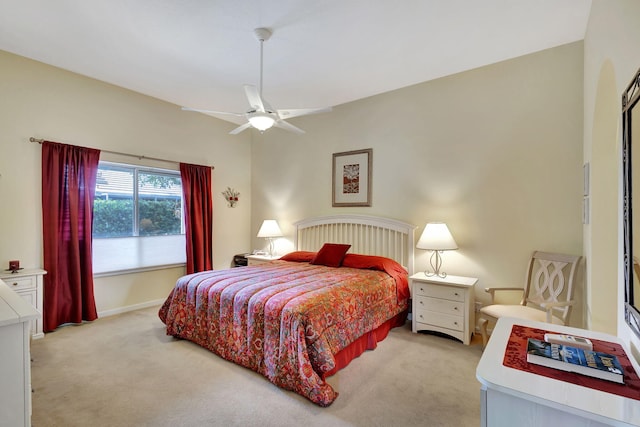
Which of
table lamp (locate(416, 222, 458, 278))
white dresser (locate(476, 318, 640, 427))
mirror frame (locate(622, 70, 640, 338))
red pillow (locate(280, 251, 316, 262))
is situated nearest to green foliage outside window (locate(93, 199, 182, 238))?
red pillow (locate(280, 251, 316, 262))

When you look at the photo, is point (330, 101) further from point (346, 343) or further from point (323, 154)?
point (346, 343)

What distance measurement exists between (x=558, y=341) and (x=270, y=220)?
4246 mm

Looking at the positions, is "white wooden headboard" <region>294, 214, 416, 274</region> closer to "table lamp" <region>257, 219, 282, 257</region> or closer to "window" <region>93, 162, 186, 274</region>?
"table lamp" <region>257, 219, 282, 257</region>

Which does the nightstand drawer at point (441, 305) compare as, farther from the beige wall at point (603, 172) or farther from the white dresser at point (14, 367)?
the white dresser at point (14, 367)

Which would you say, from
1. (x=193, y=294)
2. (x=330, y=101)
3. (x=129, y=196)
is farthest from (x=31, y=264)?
(x=330, y=101)

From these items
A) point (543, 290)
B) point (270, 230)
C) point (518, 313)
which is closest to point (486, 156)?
point (543, 290)

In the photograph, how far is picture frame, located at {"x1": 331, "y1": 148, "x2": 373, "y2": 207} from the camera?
431 cm

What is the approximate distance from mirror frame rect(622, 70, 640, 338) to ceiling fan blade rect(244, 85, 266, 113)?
2214 millimetres

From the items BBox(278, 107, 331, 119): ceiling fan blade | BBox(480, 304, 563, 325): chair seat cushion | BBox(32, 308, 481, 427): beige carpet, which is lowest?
BBox(32, 308, 481, 427): beige carpet

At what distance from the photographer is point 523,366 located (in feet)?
3.73

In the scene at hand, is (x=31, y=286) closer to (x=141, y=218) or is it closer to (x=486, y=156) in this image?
(x=141, y=218)

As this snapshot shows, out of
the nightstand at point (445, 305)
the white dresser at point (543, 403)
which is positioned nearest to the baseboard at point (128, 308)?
the nightstand at point (445, 305)

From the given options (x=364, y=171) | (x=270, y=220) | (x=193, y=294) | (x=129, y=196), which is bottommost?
(x=193, y=294)

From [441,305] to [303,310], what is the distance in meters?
1.74
